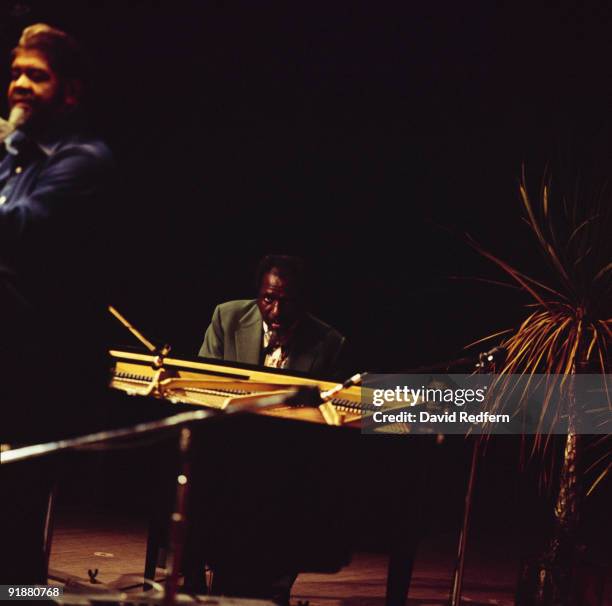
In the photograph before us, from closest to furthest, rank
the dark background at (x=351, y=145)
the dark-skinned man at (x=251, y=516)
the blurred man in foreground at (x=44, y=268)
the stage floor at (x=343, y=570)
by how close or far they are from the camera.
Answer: the blurred man in foreground at (x=44, y=268)
the dark-skinned man at (x=251, y=516)
the stage floor at (x=343, y=570)
the dark background at (x=351, y=145)

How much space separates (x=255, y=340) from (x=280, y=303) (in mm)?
277

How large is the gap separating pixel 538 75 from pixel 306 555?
13.4 ft

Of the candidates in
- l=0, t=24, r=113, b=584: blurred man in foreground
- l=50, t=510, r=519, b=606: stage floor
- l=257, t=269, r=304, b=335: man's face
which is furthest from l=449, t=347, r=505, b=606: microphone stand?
l=0, t=24, r=113, b=584: blurred man in foreground

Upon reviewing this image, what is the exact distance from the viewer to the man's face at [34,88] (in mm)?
2066

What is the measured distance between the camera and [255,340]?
496 centimetres

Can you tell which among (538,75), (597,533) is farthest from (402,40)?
(597,533)

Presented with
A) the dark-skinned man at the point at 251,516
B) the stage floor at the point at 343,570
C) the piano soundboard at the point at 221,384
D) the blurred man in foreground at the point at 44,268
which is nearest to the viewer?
the blurred man in foreground at the point at 44,268

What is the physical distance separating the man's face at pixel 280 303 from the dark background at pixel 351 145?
5.99ft

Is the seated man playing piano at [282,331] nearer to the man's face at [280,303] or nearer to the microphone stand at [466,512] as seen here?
the man's face at [280,303]

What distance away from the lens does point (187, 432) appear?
6.23 feet

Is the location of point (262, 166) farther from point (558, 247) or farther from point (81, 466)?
point (81, 466)

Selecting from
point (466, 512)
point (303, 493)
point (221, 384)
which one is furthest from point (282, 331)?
point (303, 493)

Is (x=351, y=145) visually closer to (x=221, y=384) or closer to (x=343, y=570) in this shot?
(x=343, y=570)

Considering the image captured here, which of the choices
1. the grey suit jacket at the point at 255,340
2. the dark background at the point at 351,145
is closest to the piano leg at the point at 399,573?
the grey suit jacket at the point at 255,340
